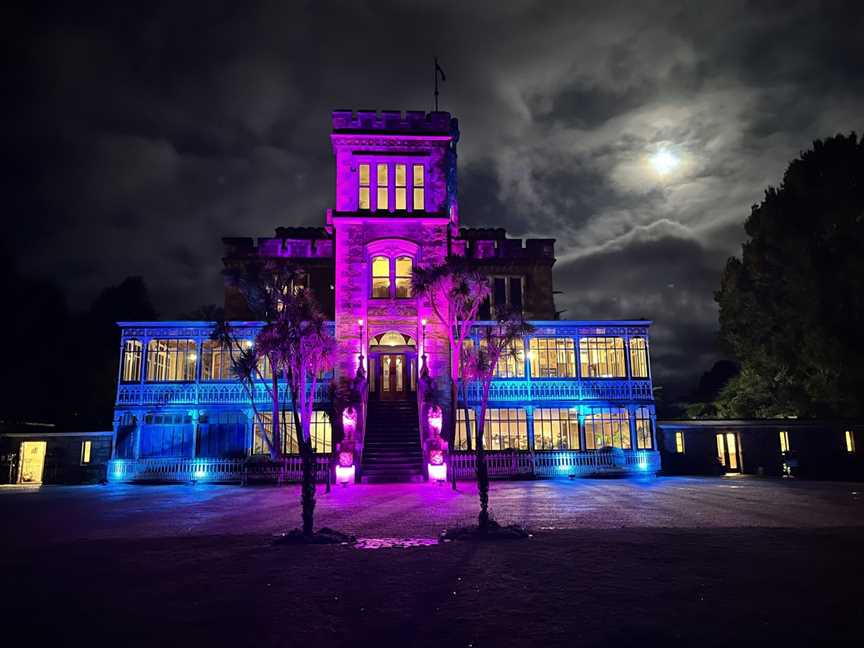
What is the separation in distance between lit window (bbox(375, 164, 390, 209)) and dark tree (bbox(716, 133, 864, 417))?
19.5 meters

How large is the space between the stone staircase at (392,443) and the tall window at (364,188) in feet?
33.7

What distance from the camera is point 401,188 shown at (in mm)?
29312

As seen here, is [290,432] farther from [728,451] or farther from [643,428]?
[728,451]

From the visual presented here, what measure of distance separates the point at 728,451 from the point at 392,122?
24612 millimetres

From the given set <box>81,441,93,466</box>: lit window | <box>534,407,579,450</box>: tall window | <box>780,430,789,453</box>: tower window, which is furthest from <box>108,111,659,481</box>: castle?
<box>780,430,789,453</box>: tower window

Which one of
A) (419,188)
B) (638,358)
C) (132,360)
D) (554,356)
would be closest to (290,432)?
(132,360)

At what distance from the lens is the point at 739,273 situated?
30.6 metres

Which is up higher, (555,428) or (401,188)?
(401,188)

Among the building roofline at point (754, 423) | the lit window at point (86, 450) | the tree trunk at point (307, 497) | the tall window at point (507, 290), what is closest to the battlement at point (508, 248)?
the tall window at point (507, 290)

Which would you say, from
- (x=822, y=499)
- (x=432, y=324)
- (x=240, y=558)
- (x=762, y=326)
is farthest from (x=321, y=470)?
(x=762, y=326)

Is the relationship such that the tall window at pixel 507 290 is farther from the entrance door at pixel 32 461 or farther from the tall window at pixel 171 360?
the entrance door at pixel 32 461

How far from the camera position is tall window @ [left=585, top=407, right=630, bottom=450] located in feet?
92.6

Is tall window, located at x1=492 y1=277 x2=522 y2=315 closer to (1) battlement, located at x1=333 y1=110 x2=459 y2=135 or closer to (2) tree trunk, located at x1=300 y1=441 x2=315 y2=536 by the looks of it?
(1) battlement, located at x1=333 y1=110 x2=459 y2=135

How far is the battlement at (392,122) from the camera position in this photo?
29297 millimetres
